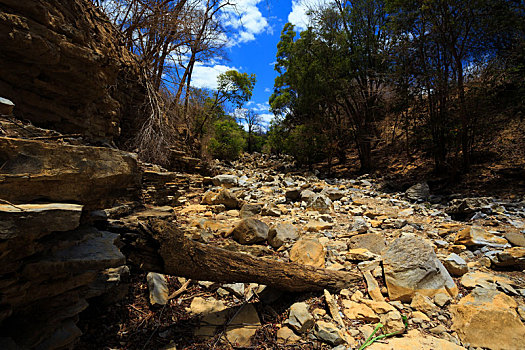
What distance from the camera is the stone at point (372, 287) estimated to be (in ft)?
7.77

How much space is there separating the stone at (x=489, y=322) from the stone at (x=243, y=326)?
1.73 meters

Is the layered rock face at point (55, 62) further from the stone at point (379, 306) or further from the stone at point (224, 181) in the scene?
the stone at point (379, 306)

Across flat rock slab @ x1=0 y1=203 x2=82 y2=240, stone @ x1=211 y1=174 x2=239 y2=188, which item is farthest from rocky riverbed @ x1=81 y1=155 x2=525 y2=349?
stone @ x1=211 y1=174 x2=239 y2=188

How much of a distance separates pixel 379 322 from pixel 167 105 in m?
8.03

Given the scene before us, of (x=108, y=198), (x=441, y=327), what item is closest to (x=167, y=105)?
(x=108, y=198)

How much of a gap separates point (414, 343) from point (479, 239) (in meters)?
2.29

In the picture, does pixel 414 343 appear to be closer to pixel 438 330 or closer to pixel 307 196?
pixel 438 330

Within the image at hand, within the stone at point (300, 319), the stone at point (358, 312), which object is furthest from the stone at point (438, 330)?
the stone at point (300, 319)

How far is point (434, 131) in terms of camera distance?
23.8 feet

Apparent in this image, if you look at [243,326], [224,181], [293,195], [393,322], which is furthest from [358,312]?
[224,181]

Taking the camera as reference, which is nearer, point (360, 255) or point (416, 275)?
point (416, 275)

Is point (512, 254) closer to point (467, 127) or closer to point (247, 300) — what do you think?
point (247, 300)

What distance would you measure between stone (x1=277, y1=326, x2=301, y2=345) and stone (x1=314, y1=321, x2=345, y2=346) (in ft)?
0.60

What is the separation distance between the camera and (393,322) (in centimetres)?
202
